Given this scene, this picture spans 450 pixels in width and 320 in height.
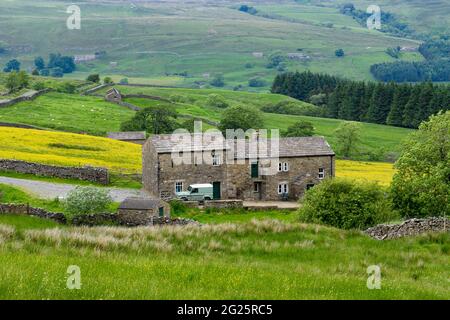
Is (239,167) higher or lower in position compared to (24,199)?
lower

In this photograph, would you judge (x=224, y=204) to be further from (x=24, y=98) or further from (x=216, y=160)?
(x=24, y=98)

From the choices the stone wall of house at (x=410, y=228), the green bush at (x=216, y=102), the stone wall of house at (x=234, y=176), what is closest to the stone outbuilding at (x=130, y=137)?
the stone wall of house at (x=234, y=176)

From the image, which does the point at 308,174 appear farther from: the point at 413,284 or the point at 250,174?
the point at 413,284

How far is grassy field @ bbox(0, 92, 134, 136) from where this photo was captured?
106562mm

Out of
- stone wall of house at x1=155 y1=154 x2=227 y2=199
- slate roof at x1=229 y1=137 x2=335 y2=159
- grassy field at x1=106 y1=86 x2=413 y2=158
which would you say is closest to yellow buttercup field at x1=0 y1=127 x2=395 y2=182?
slate roof at x1=229 y1=137 x2=335 y2=159

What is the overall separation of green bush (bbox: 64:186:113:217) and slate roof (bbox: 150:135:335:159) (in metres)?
15.0

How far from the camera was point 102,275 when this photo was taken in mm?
16953

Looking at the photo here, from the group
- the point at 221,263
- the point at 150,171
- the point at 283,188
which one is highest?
the point at 221,263

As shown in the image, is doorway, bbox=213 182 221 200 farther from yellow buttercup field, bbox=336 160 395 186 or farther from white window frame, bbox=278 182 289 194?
yellow buttercup field, bbox=336 160 395 186

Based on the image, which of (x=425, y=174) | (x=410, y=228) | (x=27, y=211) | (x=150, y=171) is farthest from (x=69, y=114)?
(x=410, y=228)

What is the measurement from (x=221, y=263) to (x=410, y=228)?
38.2 feet

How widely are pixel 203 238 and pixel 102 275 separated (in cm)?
861

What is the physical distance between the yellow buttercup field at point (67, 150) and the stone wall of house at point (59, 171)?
4.77 meters

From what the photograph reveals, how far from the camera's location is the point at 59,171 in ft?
200
